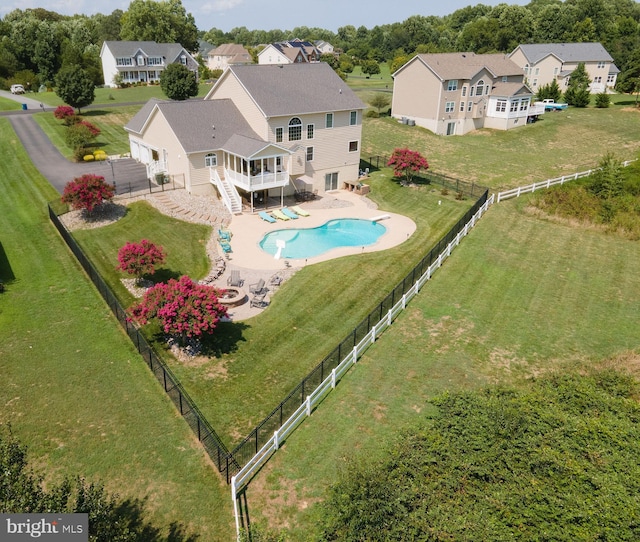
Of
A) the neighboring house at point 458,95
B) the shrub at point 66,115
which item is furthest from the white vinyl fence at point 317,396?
the shrub at point 66,115

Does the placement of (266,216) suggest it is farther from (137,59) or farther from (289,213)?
(137,59)

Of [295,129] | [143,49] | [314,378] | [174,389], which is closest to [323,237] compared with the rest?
[295,129]

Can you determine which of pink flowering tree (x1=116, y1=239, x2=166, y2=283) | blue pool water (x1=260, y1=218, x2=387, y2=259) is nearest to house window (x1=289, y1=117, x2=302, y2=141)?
blue pool water (x1=260, y1=218, x2=387, y2=259)

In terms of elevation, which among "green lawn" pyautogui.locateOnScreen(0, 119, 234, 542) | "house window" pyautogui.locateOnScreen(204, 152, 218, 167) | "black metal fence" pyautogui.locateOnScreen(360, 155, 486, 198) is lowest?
"green lawn" pyautogui.locateOnScreen(0, 119, 234, 542)

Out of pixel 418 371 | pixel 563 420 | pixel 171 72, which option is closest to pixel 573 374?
pixel 563 420

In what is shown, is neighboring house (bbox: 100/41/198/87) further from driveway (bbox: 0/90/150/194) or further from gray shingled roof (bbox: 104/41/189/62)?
driveway (bbox: 0/90/150/194)

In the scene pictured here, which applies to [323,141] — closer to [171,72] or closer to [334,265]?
[334,265]
